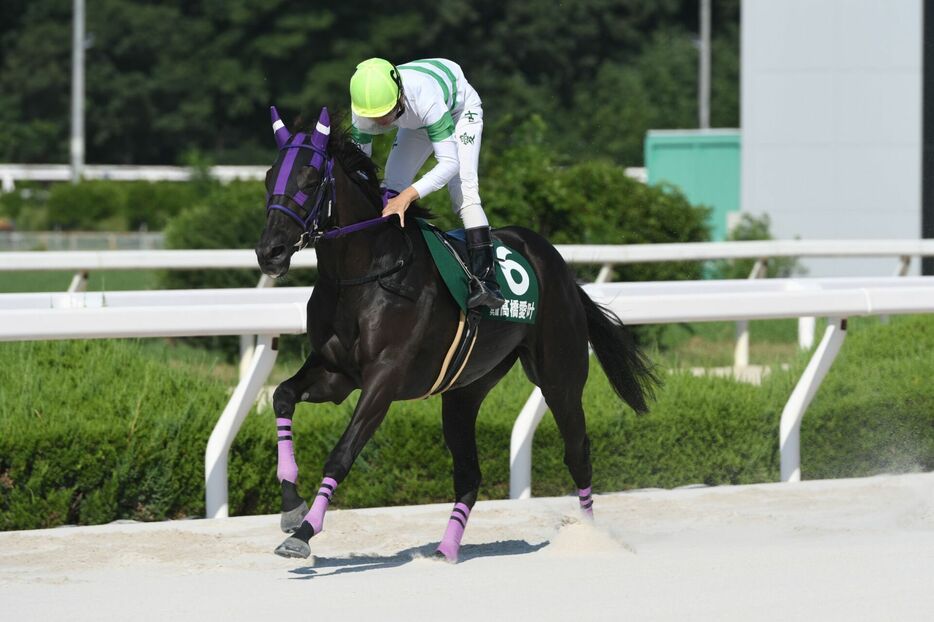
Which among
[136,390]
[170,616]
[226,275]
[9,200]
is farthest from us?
[9,200]

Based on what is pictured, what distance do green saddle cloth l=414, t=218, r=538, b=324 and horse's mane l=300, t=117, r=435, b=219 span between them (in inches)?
8.8

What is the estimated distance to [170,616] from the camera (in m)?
3.93

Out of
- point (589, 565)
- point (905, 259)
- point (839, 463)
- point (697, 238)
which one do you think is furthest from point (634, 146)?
point (589, 565)

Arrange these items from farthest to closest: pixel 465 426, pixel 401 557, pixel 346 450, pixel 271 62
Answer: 1. pixel 271 62
2. pixel 465 426
3. pixel 401 557
4. pixel 346 450

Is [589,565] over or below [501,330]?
below

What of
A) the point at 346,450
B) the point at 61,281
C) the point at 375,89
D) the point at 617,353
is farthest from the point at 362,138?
the point at 61,281

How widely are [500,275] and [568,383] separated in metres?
0.52

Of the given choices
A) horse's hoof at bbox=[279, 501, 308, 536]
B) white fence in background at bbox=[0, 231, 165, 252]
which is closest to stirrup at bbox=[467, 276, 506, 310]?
horse's hoof at bbox=[279, 501, 308, 536]

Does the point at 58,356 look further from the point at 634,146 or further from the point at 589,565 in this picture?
the point at 634,146

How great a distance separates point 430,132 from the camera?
4.93 m

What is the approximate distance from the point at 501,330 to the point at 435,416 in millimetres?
1042

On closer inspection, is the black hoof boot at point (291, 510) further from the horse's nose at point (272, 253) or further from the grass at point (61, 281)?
the grass at point (61, 281)

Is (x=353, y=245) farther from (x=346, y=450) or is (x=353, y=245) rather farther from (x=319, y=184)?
(x=346, y=450)

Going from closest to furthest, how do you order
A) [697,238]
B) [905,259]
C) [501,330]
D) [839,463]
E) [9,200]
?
[501,330], [839,463], [905,259], [697,238], [9,200]
